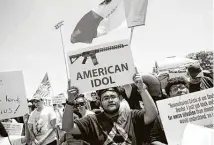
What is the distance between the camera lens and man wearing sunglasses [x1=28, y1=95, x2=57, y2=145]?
227cm

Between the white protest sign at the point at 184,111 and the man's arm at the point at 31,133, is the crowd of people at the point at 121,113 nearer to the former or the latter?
the white protest sign at the point at 184,111

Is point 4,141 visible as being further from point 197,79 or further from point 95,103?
point 197,79

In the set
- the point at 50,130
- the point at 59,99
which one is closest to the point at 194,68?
the point at 59,99

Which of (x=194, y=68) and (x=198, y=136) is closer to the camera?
(x=198, y=136)

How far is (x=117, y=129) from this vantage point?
2.13m

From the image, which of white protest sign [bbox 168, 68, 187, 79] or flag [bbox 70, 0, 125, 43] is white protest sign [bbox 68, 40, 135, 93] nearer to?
flag [bbox 70, 0, 125, 43]

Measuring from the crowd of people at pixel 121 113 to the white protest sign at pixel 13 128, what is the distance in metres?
0.28

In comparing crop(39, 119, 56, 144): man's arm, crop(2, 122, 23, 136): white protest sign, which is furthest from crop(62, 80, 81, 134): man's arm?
crop(2, 122, 23, 136): white protest sign

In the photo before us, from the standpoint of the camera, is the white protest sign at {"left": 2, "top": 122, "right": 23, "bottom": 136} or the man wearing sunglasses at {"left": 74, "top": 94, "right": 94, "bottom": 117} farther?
the white protest sign at {"left": 2, "top": 122, "right": 23, "bottom": 136}

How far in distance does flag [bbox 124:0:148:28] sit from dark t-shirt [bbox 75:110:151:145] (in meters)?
0.59

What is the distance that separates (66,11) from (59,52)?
30 cm

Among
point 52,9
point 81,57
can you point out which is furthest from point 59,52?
point 52,9

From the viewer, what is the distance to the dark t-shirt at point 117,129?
212 cm

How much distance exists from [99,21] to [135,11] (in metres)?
0.25
